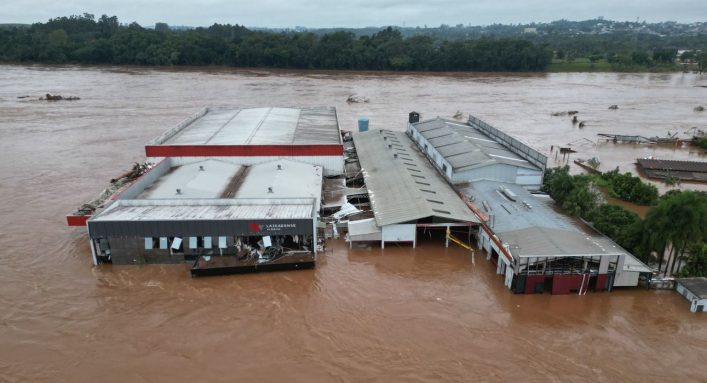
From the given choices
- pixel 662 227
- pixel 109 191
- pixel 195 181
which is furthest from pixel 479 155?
pixel 109 191

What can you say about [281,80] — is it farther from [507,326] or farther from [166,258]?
[507,326]

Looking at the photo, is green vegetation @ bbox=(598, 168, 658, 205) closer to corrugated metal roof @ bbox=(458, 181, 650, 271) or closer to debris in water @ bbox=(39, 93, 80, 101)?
corrugated metal roof @ bbox=(458, 181, 650, 271)

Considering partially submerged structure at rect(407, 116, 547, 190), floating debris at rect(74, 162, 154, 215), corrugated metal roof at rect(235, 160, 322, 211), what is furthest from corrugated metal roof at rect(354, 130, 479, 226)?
floating debris at rect(74, 162, 154, 215)

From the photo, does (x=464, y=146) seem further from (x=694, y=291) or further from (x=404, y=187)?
(x=694, y=291)

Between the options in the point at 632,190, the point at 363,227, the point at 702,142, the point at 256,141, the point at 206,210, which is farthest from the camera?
the point at 702,142

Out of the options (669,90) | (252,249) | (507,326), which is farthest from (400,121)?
(669,90)

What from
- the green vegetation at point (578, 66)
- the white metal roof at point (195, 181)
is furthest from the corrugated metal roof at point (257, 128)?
the green vegetation at point (578, 66)
